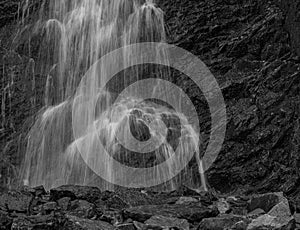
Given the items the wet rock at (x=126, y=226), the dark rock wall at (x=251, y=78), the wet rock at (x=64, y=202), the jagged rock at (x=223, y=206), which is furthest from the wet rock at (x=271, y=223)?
the dark rock wall at (x=251, y=78)

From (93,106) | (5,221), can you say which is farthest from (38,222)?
(93,106)

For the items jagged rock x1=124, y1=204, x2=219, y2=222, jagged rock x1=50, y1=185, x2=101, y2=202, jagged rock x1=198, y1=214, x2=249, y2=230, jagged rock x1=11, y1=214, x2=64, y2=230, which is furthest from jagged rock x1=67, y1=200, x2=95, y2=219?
jagged rock x1=198, y1=214, x2=249, y2=230

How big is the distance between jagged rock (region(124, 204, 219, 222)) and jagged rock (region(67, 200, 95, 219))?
0.72 m

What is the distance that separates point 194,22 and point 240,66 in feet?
9.05

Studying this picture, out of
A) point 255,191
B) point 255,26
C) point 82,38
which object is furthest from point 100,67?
point 255,191

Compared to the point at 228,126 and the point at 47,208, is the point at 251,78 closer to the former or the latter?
the point at 228,126

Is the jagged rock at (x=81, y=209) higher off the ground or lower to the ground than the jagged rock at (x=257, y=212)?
higher

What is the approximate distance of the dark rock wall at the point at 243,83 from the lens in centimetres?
1433

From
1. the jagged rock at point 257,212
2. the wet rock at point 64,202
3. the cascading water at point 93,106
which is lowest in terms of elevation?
the jagged rock at point 257,212

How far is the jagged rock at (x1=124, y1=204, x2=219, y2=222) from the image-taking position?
9469 mm

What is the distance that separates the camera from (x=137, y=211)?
9.59 metres

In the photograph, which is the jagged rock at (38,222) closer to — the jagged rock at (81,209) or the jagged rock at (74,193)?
the jagged rock at (81,209)

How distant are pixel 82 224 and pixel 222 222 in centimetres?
244

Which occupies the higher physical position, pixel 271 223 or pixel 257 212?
pixel 257 212
